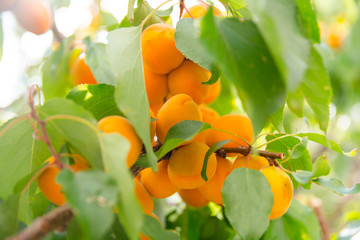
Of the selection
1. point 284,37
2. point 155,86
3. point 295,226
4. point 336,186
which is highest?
point 284,37

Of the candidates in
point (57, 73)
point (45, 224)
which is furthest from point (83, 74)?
point (45, 224)

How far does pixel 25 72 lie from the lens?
1283 mm

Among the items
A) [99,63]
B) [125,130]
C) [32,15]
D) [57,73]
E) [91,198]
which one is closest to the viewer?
[91,198]

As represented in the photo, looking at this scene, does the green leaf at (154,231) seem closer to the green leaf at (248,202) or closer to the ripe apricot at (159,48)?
the green leaf at (248,202)

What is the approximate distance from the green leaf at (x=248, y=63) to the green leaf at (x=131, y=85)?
0.09 m

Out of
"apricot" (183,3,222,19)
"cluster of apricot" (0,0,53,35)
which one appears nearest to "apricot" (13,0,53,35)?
"cluster of apricot" (0,0,53,35)

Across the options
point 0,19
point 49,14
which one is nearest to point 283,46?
point 0,19

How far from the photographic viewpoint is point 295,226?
504mm

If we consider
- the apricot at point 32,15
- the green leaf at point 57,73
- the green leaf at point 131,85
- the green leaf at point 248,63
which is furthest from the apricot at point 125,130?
the apricot at point 32,15

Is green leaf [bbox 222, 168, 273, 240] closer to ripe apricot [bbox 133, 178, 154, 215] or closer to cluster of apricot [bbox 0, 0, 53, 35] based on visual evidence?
ripe apricot [bbox 133, 178, 154, 215]

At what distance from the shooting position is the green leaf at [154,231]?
0.33 meters

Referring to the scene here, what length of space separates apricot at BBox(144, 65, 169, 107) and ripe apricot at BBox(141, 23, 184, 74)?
2cm

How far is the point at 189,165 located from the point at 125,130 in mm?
90

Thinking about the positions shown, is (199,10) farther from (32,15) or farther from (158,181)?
(32,15)
